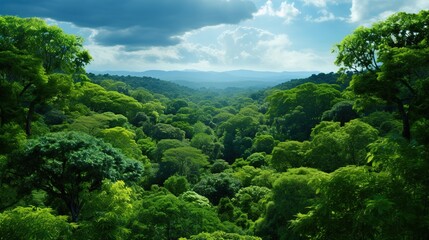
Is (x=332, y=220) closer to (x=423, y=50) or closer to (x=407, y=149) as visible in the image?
(x=407, y=149)

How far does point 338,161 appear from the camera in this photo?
73.6 feet

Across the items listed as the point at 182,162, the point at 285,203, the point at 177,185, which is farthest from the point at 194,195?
the point at 182,162

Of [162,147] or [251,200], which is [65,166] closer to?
[251,200]

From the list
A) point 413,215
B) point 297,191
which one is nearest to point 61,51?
point 297,191

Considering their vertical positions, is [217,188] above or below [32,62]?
below

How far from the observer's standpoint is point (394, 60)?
12773mm

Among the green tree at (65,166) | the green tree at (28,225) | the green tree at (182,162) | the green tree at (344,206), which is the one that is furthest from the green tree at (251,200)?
the green tree at (344,206)

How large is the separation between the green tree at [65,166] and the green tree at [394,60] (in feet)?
34.0

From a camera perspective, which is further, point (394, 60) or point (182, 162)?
point (182, 162)

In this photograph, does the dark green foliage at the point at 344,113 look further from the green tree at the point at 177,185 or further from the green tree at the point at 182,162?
the green tree at the point at 177,185

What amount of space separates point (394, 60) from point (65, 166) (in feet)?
39.0

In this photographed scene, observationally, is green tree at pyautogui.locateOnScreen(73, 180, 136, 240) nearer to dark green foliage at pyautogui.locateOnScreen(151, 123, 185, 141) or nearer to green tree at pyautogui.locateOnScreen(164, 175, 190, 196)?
green tree at pyautogui.locateOnScreen(164, 175, 190, 196)

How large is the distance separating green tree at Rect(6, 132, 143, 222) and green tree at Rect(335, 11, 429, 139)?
10354 mm

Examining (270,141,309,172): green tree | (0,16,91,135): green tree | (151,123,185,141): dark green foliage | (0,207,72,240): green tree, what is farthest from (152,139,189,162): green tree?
(0,207,72,240): green tree
